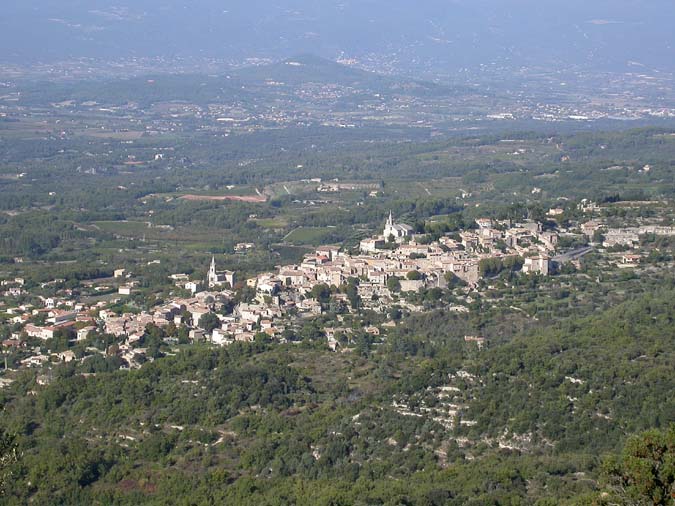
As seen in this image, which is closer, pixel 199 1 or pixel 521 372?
pixel 521 372

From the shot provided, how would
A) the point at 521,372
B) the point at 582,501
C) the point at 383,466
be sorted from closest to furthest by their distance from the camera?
the point at 582,501 < the point at 383,466 < the point at 521,372

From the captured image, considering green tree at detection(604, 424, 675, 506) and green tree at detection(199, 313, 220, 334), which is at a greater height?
green tree at detection(604, 424, 675, 506)

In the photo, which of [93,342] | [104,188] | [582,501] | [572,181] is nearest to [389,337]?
[93,342]

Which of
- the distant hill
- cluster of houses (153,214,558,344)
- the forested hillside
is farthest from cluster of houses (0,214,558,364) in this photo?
the distant hill

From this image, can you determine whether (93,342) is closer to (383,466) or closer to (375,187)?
(383,466)

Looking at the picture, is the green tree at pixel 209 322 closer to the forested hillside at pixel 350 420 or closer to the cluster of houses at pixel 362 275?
the cluster of houses at pixel 362 275

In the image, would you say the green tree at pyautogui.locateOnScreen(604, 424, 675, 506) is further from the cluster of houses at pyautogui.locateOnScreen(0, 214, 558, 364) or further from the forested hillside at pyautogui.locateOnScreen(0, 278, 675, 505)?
the cluster of houses at pyautogui.locateOnScreen(0, 214, 558, 364)

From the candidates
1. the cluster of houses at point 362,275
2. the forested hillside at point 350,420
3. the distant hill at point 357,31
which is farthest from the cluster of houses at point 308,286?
the distant hill at point 357,31
